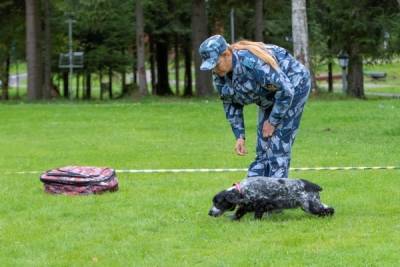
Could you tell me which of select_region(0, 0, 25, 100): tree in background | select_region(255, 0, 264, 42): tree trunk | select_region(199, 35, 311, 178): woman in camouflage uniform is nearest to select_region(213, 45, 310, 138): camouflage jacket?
select_region(199, 35, 311, 178): woman in camouflage uniform

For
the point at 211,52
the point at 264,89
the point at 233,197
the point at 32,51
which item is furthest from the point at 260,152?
the point at 32,51

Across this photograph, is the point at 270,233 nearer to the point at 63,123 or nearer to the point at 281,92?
the point at 281,92

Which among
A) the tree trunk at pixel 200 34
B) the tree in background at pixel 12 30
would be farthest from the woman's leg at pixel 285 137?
the tree in background at pixel 12 30

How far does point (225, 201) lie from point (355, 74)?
28733 millimetres

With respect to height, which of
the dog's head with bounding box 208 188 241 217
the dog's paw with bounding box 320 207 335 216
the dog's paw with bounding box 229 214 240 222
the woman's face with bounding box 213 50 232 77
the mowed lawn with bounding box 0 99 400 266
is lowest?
the mowed lawn with bounding box 0 99 400 266

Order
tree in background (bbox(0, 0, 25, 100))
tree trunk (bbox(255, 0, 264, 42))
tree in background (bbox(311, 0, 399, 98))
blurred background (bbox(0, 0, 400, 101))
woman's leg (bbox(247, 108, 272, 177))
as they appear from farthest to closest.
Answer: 1. tree in background (bbox(0, 0, 25, 100))
2. tree in background (bbox(311, 0, 399, 98))
3. tree trunk (bbox(255, 0, 264, 42))
4. blurred background (bbox(0, 0, 400, 101))
5. woman's leg (bbox(247, 108, 272, 177))

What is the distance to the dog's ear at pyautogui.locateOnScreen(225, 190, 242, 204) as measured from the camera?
7.35m

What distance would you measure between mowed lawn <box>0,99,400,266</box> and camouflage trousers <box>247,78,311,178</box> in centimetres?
44

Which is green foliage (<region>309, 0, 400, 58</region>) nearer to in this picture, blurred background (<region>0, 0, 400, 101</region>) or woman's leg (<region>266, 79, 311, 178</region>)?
blurred background (<region>0, 0, 400, 101</region>)

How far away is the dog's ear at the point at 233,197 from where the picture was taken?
7346 millimetres

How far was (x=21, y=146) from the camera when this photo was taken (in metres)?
15.7

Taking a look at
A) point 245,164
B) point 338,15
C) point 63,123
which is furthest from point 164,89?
point 245,164

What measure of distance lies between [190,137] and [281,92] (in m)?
9.78

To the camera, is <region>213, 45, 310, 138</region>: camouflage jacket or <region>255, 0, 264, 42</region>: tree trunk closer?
<region>213, 45, 310, 138</region>: camouflage jacket
